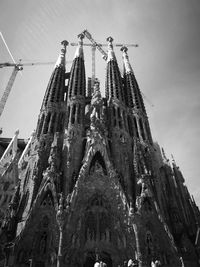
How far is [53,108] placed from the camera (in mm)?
35500

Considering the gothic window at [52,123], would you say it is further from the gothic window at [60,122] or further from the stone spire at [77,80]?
the stone spire at [77,80]

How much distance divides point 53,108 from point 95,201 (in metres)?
17.3

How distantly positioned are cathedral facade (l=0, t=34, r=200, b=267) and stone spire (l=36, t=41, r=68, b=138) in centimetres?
19

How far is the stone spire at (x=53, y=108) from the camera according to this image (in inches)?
1294

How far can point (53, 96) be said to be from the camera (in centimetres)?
3766

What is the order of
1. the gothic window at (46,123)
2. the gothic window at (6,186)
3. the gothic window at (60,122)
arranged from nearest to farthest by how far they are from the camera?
the gothic window at (6,186) → the gothic window at (46,123) → the gothic window at (60,122)

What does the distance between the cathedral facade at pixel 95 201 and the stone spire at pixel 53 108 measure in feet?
0.62

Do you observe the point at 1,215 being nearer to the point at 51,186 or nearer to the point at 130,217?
the point at 51,186

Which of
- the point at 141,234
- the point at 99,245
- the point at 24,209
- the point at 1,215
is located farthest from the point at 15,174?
the point at 141,234

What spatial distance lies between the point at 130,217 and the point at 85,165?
26.4 ft

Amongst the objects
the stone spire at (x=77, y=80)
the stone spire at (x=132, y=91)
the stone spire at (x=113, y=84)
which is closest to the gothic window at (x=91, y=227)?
the stone spire at (x=77, y=80)

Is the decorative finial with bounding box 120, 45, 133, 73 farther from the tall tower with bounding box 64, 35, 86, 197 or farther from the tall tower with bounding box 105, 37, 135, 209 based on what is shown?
the tall tower with bounding box 64, 35, 86, 197

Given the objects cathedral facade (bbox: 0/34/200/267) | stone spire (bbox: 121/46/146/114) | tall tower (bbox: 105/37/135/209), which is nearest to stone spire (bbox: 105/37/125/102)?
tall tower (bbox: 105/37/135/209)

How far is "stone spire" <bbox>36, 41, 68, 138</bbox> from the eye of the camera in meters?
32.9
